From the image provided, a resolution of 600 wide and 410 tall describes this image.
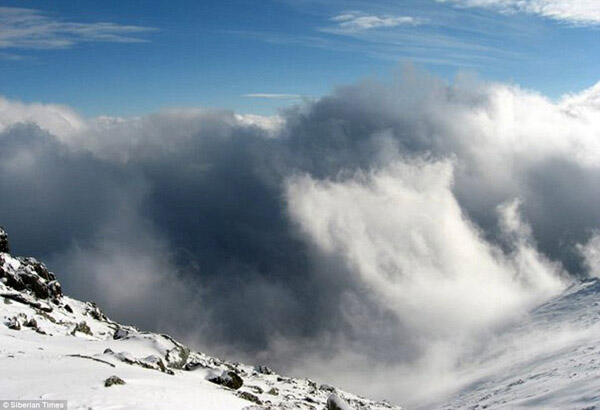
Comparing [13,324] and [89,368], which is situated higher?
[13,324]

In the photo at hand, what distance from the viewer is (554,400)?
109m

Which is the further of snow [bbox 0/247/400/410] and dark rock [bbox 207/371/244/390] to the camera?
dark rock [bbox 207/371/244/390]

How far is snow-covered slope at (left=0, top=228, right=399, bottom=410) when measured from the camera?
2573 cm

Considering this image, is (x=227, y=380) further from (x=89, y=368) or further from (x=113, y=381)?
(x=113, y=381)

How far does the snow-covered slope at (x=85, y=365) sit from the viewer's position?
25734 mm

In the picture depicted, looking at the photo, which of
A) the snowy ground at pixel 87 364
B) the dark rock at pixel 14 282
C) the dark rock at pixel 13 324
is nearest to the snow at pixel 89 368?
the snowy ground at pixel 87 364

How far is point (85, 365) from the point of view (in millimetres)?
33000

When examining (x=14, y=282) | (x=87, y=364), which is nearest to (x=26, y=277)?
(x=14, y=282)

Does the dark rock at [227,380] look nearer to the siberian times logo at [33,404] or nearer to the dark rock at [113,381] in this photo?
the dark rock at [113,381]

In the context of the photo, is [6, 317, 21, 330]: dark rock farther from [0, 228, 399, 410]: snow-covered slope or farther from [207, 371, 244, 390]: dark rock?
[207, 371, 244, 390]: dark rock

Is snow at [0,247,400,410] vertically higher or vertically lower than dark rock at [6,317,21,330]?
lower

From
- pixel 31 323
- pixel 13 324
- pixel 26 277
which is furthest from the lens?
pixel 26 277

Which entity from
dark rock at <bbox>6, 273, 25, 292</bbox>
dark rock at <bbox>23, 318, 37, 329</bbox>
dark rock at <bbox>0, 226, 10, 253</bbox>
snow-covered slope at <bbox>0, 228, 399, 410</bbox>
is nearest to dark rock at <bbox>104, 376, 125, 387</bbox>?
snow-covered slope at <bbox>0, 228, 399, 410</bbox>

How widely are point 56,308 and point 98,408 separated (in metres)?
51.8
